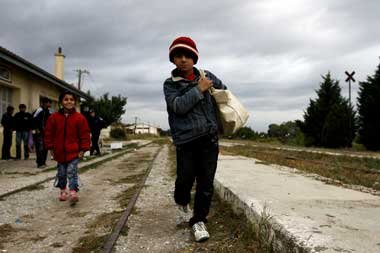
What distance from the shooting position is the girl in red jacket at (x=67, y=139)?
17.8 ft

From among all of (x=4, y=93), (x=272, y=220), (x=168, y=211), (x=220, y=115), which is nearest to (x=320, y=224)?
(x=272, y=220)

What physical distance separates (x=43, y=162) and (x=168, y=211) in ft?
21.3

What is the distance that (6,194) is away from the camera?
5.87 meters

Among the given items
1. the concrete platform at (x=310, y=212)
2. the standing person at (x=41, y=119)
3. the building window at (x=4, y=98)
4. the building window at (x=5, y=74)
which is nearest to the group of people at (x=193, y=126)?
the concrete platform at (x=310, y=212)

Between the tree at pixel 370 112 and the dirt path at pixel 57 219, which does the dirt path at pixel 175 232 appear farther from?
the tree at pixel 370 112

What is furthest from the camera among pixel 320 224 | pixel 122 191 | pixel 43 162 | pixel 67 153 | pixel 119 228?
pixel 43 162

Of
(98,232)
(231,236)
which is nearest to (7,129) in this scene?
(98,232)

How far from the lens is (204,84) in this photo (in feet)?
10.7

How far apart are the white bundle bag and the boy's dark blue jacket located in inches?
2.5

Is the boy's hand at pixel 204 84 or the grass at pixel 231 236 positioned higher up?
the boy's hand at pixel 204 84

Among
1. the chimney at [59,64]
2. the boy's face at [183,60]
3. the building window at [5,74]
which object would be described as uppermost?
the chimney at [59,64]

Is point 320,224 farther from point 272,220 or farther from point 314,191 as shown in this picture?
point 314,191

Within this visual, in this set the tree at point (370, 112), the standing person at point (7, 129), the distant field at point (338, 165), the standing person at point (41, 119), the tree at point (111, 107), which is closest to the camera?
the distant field at point (338, 165)

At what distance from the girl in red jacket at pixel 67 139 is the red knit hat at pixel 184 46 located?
2.57m
